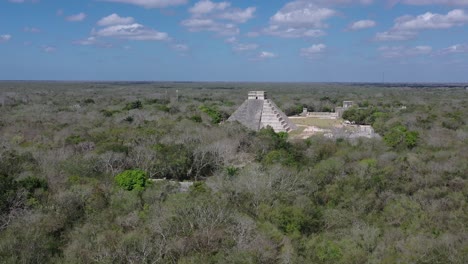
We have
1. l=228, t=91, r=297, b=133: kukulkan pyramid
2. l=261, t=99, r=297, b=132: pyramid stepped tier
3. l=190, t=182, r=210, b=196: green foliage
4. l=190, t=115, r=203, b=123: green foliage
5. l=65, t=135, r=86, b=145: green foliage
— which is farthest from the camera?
l=190, t=115, r=203, b=123: green foliage

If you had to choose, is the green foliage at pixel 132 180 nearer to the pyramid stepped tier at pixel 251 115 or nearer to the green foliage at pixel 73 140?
the green foliage at pixel 73 140

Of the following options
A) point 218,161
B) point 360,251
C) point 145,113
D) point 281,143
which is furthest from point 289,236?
point 145,113

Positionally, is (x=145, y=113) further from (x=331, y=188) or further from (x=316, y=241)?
(x=316, y=241)

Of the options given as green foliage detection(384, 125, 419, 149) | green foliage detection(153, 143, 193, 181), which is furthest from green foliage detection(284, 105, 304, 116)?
green foliage detection(153, 143, 193, 181)

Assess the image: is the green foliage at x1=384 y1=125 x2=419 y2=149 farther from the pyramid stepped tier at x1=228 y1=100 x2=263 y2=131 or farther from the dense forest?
the pyramid stepped tier at x1=228 y1=100 x2=263 y2=131

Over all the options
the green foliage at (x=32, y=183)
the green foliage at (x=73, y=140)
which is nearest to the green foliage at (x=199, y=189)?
the green foliage at (x=32, y=183)

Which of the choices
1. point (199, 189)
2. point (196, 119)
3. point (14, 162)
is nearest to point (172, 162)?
point (199, 189)

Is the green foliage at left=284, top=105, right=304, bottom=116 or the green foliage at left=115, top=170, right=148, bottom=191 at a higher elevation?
the green foliage at left=284, top=105, right=304, bottom=116
